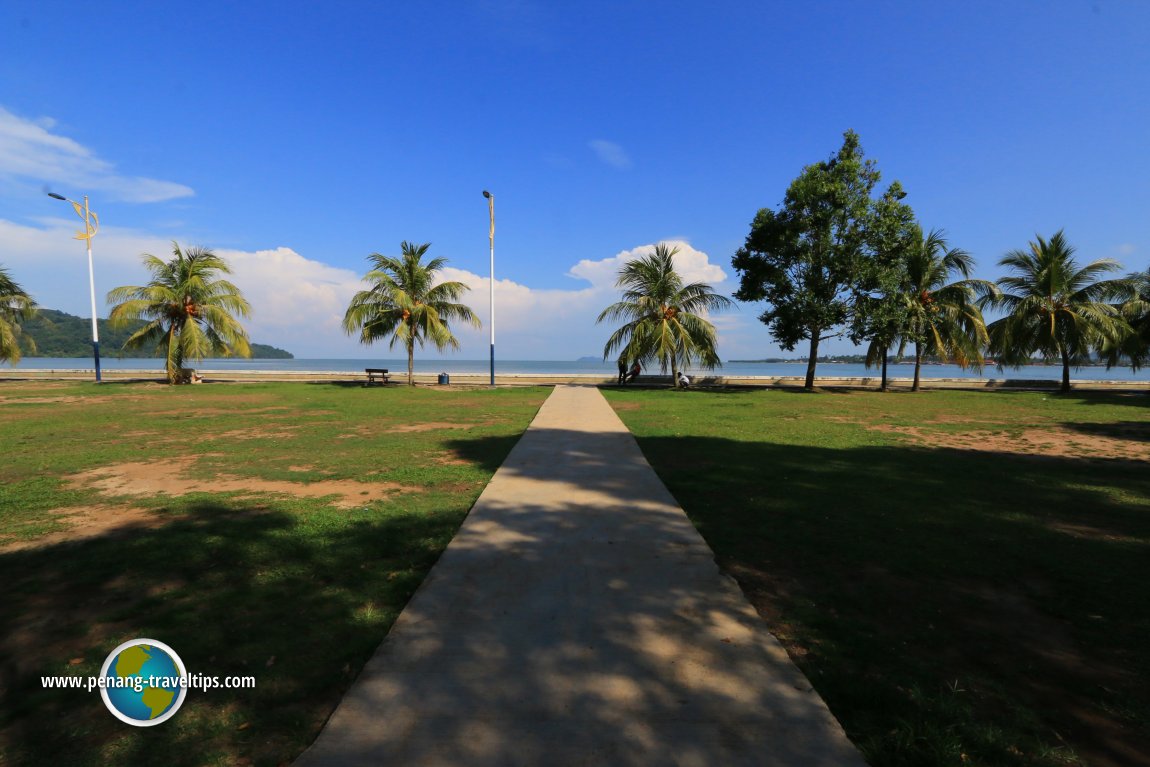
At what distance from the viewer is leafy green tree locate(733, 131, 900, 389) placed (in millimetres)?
21234

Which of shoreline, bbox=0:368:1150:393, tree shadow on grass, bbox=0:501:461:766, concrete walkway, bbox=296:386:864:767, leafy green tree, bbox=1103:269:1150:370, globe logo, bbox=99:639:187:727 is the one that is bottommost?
globe logo, bbox=99:639:187:727

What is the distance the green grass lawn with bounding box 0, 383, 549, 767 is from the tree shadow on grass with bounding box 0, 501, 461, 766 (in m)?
0.01

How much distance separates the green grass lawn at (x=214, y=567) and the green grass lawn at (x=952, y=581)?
8.96 feet

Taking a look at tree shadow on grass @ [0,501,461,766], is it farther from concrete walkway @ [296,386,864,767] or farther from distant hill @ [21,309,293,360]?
distant hill @ [21,309,293,360]

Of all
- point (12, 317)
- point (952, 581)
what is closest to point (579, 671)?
point (952, 581)

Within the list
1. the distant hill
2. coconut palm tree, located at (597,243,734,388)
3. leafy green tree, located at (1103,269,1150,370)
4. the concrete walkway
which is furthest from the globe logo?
the distant hill

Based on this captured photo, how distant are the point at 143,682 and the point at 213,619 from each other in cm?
55

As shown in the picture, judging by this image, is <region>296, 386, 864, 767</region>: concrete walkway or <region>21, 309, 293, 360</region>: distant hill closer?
<region>296, 386, 864, 767</region>: concrete walkway

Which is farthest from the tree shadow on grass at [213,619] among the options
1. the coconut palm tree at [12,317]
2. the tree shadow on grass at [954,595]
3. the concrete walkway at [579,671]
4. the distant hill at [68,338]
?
the distant hill at [68,338]

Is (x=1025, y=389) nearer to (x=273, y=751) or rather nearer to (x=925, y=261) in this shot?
(x=925, y=261)

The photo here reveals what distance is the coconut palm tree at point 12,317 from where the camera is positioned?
24.8 m

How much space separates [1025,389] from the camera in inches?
1053

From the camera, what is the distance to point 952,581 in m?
3.89

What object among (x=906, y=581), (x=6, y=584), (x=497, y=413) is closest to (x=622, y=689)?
(x=906, y=581)
